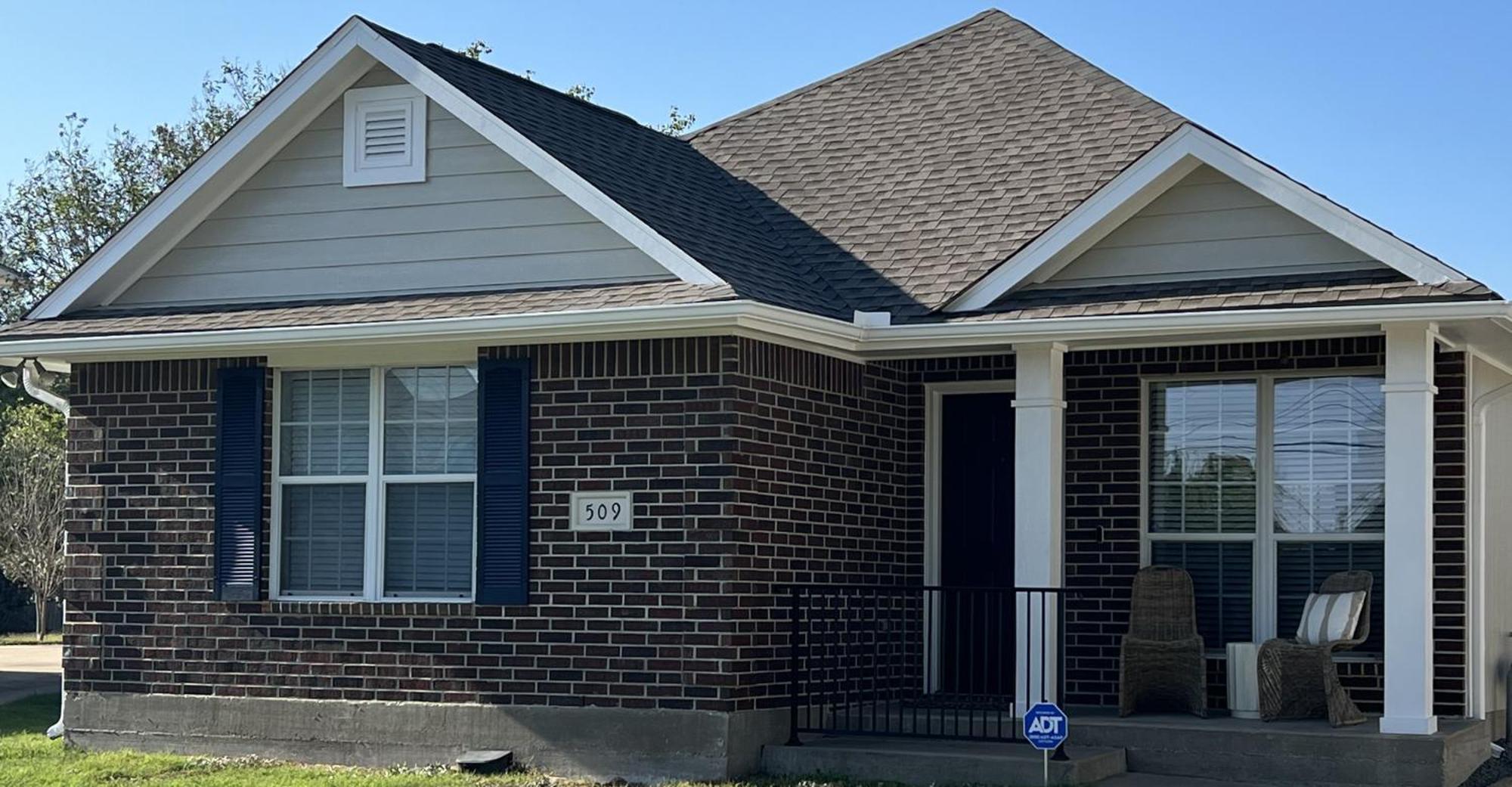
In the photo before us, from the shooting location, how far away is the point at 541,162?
12.5 metres

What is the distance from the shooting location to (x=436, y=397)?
12.7 m

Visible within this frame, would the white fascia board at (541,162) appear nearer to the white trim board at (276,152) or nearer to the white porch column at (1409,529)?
the white trim board at (276,152)

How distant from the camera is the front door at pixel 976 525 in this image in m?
13.6

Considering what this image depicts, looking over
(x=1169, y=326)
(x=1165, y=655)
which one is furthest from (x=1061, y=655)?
(x=1169, y=326)

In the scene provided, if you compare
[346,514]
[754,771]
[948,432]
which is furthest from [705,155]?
[754,771]

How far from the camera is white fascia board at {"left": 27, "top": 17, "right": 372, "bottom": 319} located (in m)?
13.0

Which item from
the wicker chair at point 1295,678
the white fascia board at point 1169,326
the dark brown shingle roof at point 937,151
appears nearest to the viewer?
the white fascia board at point 1169,326

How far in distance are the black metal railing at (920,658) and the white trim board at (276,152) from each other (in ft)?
7.82

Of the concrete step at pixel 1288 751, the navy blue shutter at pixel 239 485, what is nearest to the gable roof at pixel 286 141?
the navy blue shutter at pixel 239 485

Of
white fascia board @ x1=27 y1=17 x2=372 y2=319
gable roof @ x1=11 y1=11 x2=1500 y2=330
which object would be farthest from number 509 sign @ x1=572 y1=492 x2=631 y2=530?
white fascia board @ x1=27 y1=17 x2=372 y2=319

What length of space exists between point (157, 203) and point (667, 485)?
433 cm

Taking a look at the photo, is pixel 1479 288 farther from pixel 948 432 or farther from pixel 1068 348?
pixel 948 432

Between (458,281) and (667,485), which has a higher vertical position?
(458,281)

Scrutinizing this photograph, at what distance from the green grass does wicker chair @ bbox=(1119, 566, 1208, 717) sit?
67.5 ft
